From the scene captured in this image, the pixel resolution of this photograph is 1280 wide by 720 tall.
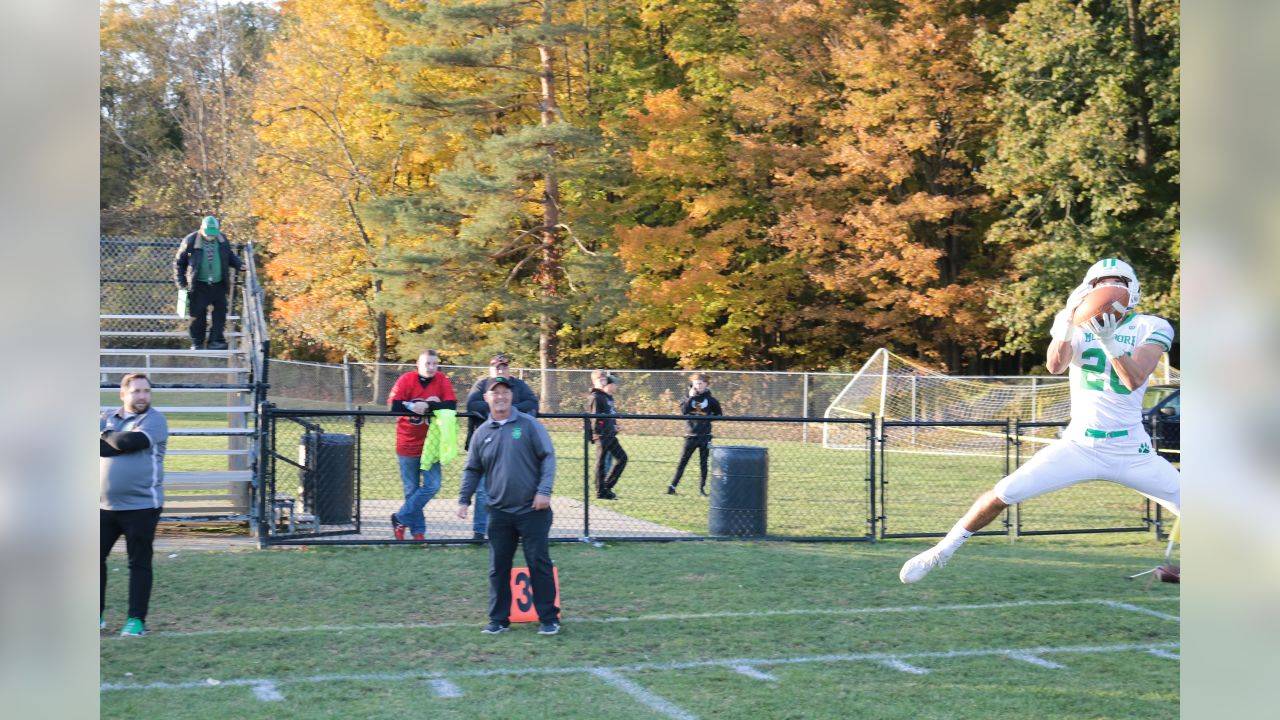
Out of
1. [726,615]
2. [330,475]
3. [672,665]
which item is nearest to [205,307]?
[330,475]

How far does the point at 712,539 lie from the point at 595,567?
2215 mm

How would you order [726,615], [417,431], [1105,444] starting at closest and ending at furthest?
[1105,444]
[726,615]
[417,431]

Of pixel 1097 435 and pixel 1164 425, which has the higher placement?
pixel 1097 435

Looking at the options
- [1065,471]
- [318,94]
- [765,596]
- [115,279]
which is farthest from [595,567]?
[318,94]

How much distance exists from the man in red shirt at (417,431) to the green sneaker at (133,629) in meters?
4.37

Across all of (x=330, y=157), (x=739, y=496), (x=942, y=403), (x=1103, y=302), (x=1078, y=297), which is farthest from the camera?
(x=330, y=157)

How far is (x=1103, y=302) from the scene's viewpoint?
6059mm

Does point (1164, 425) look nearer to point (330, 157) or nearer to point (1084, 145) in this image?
point (1084, 145)

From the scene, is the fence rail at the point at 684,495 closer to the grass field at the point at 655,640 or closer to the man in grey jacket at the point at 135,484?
the grass field at the point at 655,640

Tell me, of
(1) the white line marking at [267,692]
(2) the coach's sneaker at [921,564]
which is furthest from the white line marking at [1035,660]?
(1) the white line marking at [267,692]

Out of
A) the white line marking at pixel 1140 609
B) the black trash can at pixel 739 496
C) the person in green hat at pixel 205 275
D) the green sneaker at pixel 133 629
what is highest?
the person in green hat at pixel 205 275

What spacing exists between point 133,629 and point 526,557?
114 inches

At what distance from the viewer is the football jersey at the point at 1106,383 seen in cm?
687
